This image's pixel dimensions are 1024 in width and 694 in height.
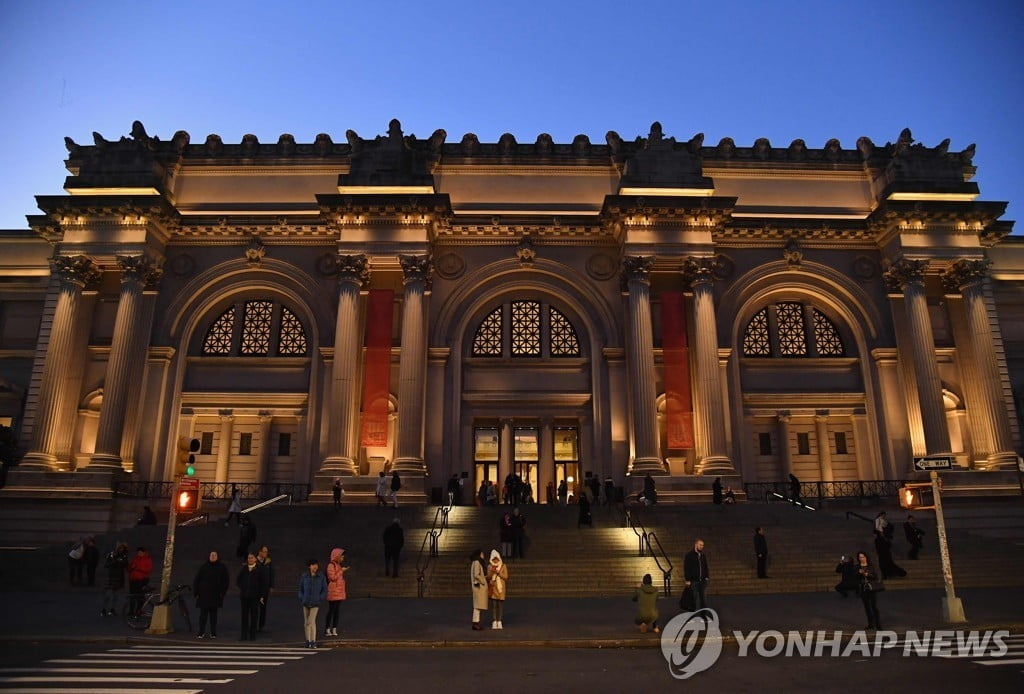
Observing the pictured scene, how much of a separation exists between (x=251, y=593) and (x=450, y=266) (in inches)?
849

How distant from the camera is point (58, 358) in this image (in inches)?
1155

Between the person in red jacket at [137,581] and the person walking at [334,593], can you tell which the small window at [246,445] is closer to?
the person in red jacket at [137,581]

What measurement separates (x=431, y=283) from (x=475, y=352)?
3.76 meters

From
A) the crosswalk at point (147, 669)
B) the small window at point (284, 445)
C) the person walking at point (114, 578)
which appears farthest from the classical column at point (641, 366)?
the crosswalk at point (147, 669)

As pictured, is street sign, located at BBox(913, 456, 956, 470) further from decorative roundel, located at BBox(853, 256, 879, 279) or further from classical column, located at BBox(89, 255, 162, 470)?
classical column, located at BBox(89, 255, 162, 470)

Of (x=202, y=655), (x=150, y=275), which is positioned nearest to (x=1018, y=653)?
(x=202, y=655)

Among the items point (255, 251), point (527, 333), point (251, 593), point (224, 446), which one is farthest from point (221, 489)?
point (251, 593)

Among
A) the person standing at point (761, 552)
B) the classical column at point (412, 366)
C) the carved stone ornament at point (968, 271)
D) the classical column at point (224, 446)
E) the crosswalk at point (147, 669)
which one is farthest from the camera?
the classical column at point (224, 446)

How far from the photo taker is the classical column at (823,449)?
31.9 metres

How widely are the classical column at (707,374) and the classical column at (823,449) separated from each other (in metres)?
5.58

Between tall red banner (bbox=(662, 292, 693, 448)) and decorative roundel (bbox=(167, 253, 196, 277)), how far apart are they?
21.8 meters

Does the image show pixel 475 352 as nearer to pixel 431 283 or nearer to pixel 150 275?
pixel 431 283

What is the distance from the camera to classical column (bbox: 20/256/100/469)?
28188mm

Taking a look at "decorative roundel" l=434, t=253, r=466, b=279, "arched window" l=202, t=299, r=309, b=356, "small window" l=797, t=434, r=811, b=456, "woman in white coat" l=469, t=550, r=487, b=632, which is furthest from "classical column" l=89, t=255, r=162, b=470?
"small window" l=797, t=434, r=811, b=456
